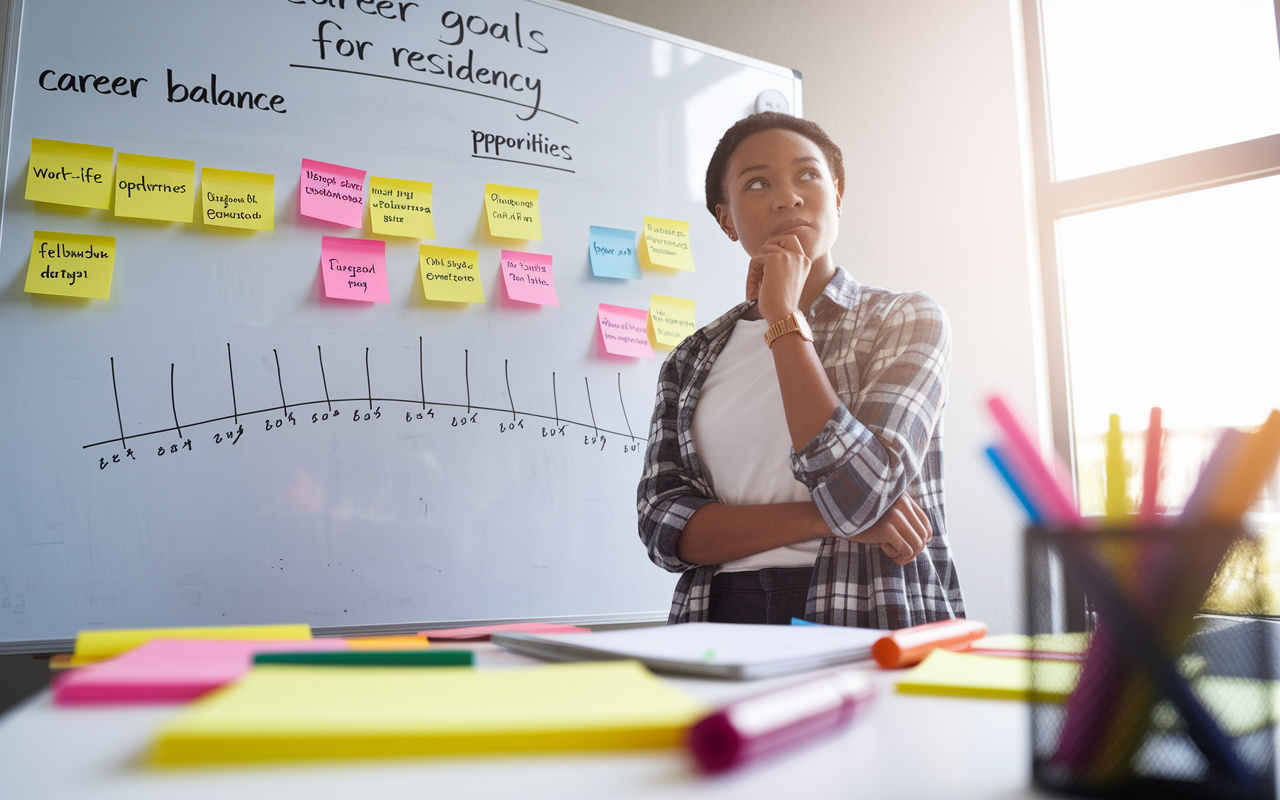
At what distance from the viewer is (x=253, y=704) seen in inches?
12.7

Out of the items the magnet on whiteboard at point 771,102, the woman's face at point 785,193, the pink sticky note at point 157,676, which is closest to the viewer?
the pink sticky note at point 157,676

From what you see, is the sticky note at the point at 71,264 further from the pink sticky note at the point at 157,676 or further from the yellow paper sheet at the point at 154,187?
the pink sticky note at the point at 157,676

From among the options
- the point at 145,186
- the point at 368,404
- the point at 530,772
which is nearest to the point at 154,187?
the point at 145,186

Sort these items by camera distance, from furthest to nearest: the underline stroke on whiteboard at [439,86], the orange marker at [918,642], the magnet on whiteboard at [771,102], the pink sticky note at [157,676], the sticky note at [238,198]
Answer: the magnet on whiteboard at [771,102] < the underline stroke on whiteboard at [439,86] < the sticky note at [238,198] < the orange marker at [918,642] < the pink sticky note at [157,676]

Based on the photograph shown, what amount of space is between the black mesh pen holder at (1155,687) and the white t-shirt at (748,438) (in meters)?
0.75

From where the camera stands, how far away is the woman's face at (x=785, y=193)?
4.02ft

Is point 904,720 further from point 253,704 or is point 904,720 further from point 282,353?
point 282,353

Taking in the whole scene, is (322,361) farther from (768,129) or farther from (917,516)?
Answer: (917,516)

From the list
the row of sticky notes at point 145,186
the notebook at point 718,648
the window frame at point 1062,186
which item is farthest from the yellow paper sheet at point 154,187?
the window frame at point 1062,186

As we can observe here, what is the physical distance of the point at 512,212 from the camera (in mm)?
1602

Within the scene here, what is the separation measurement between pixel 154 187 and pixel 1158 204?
2478 mm

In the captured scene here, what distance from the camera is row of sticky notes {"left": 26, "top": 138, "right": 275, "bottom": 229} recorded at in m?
1.27

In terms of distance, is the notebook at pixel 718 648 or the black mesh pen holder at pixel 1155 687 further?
the notebook at pixel 718 648

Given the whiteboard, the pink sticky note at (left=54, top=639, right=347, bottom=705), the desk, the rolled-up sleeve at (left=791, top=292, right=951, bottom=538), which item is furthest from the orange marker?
the whiteboard
